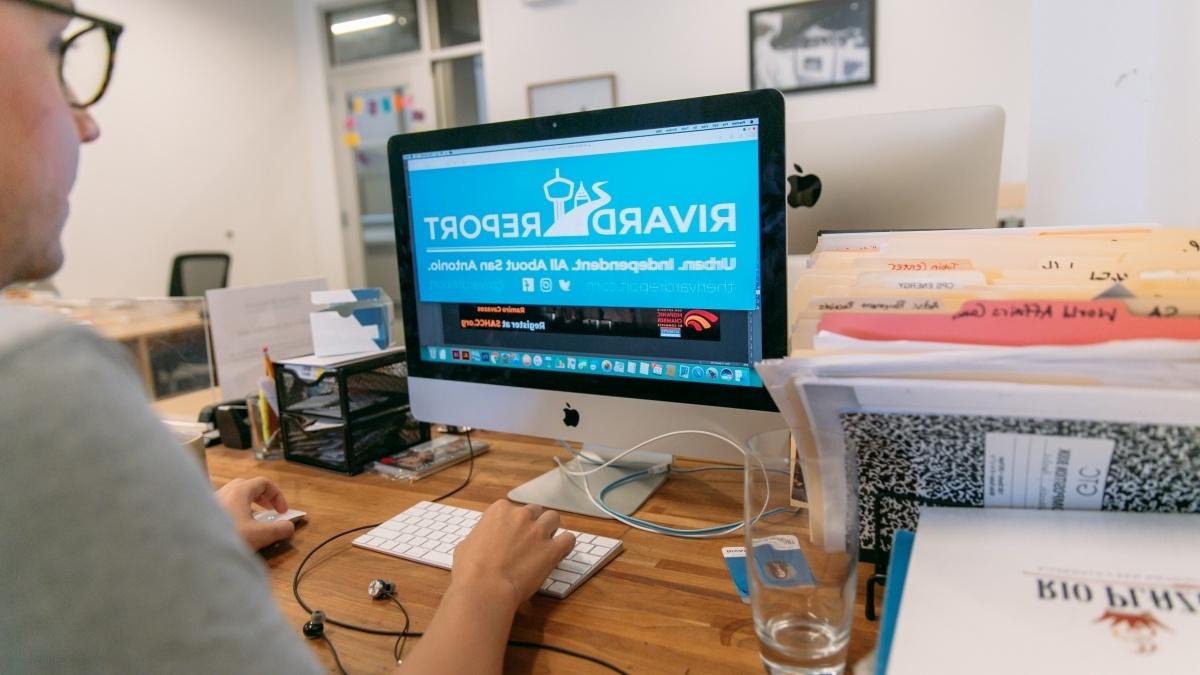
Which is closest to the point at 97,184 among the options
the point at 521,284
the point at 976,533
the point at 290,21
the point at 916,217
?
the point at 290,21

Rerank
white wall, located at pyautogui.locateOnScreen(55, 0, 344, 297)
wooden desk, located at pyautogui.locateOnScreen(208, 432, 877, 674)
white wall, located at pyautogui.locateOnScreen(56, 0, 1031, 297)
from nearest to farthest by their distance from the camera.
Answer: wooden desk, located at pyautogui.locateOnScreen(208, 432, 877, 674), white wall, located at pyautogui.locateOnScreen(56, 0, 1031, 297), white wall, located at pyautogui.locateOnScreen(55, 0, 344, 297)

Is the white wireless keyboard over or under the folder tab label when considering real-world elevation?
under

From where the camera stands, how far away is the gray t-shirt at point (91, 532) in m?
0.32

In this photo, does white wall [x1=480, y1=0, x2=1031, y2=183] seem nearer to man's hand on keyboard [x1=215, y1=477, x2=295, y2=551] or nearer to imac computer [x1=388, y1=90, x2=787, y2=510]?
imac computer [x1=388, y1=90, x2=787, y2=510]

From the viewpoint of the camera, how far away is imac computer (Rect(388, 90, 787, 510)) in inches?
33.9

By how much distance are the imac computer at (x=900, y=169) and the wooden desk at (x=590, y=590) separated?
0.55 metres

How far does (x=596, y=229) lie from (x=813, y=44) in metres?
3.37

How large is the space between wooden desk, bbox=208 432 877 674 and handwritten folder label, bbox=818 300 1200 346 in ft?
0.96

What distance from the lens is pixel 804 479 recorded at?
2.02ft

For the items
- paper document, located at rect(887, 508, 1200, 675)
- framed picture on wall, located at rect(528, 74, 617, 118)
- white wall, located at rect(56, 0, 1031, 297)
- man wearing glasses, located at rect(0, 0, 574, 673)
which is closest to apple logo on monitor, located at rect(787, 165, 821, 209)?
paper document, located at rect(887, 508, 1200, 675)

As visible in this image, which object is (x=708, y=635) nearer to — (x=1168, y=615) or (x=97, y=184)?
(x=1168, y=615)

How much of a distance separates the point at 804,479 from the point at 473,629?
32 centimetres

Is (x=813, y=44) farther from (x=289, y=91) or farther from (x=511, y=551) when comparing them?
(x=289, y=91)

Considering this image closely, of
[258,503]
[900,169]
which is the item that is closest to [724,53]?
[900,169]
